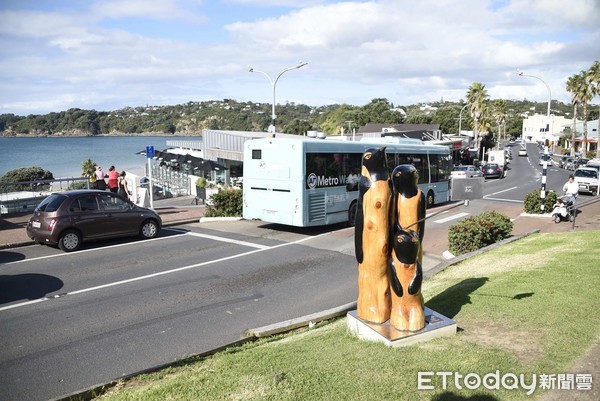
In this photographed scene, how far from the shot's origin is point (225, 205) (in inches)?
784

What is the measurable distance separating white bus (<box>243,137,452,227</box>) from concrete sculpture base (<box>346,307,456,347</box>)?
9.29 meters

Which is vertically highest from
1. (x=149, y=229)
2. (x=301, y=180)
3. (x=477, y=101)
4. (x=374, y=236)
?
(x=477, y=101)

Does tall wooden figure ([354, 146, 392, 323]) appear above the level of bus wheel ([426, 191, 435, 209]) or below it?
above

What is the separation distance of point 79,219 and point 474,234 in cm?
1108

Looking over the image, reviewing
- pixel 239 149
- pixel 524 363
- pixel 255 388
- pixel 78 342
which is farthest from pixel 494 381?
pixel 239 149

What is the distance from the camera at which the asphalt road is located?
6.62 m

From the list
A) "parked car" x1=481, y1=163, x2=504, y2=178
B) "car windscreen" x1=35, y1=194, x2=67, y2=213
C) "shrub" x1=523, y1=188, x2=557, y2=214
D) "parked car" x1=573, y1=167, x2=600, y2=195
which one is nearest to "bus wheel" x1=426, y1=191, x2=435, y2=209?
"shrub" x1=523, y1=188, x2=557, y2=214

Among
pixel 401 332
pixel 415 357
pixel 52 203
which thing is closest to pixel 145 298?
pixel 401 332

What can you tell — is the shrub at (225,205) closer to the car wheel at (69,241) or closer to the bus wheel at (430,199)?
the car wheel at (69,241)

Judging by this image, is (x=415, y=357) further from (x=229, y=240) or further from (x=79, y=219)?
(x=79, y=219)

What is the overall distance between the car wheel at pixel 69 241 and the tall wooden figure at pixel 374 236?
405 inches

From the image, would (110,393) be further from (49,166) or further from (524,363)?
(49,166)

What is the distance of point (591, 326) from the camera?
624cm

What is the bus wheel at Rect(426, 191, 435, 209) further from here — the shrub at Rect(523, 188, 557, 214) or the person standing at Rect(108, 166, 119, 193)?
the person standing at Rect(108, 166, 119, 193)
